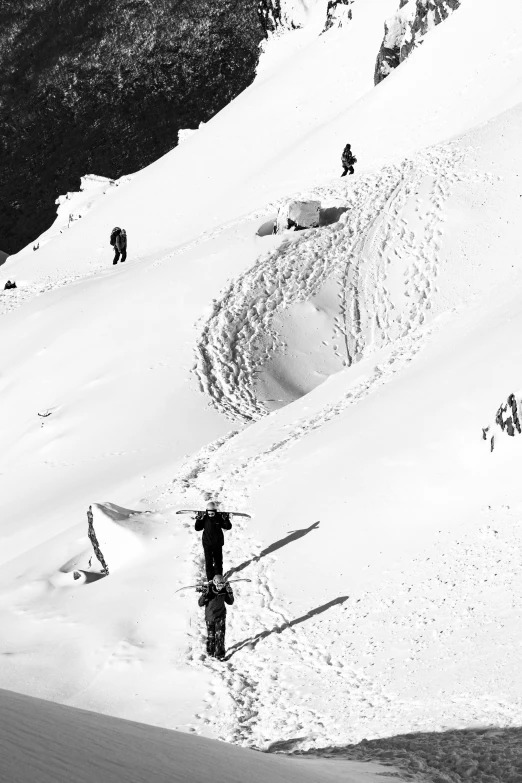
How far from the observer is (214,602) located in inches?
406

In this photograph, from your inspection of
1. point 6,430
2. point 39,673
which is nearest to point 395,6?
point 6,430

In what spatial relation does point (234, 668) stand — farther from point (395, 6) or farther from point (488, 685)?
point (395, 6)

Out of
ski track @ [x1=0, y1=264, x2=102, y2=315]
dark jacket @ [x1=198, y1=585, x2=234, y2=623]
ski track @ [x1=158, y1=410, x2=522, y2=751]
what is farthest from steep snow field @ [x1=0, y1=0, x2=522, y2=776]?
dark jacket @ [x1=198, y1=585, x2=234, y2=623]

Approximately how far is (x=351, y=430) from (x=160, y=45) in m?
73.2

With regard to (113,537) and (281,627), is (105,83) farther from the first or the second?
(281,627)

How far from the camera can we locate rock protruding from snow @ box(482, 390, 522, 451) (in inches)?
467

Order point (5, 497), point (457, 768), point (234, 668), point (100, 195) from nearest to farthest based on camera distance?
point (457, 768)
point (234, 668)
point (5, 497)
point (100, 195)

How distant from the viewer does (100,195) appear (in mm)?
56062

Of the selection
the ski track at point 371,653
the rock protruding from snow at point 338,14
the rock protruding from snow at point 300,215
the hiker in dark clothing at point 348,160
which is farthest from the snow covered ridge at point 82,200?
the ski track at point 371,653

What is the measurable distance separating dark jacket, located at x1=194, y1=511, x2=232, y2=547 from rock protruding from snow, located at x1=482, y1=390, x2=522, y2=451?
11.8 feet

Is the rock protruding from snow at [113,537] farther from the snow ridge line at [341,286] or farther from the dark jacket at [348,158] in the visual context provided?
the dark jacket at [348,158]

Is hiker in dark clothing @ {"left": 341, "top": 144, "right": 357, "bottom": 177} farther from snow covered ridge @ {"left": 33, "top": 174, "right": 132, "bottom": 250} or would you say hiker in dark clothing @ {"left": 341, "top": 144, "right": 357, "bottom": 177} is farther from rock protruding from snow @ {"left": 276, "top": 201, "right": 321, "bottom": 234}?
snow covered ridge @ {"left": 33, "top": 174, "right": 132, "bottom": 250}

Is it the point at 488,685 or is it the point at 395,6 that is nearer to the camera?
the point at 488,685

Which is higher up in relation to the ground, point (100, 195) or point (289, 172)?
point (100, 195)
